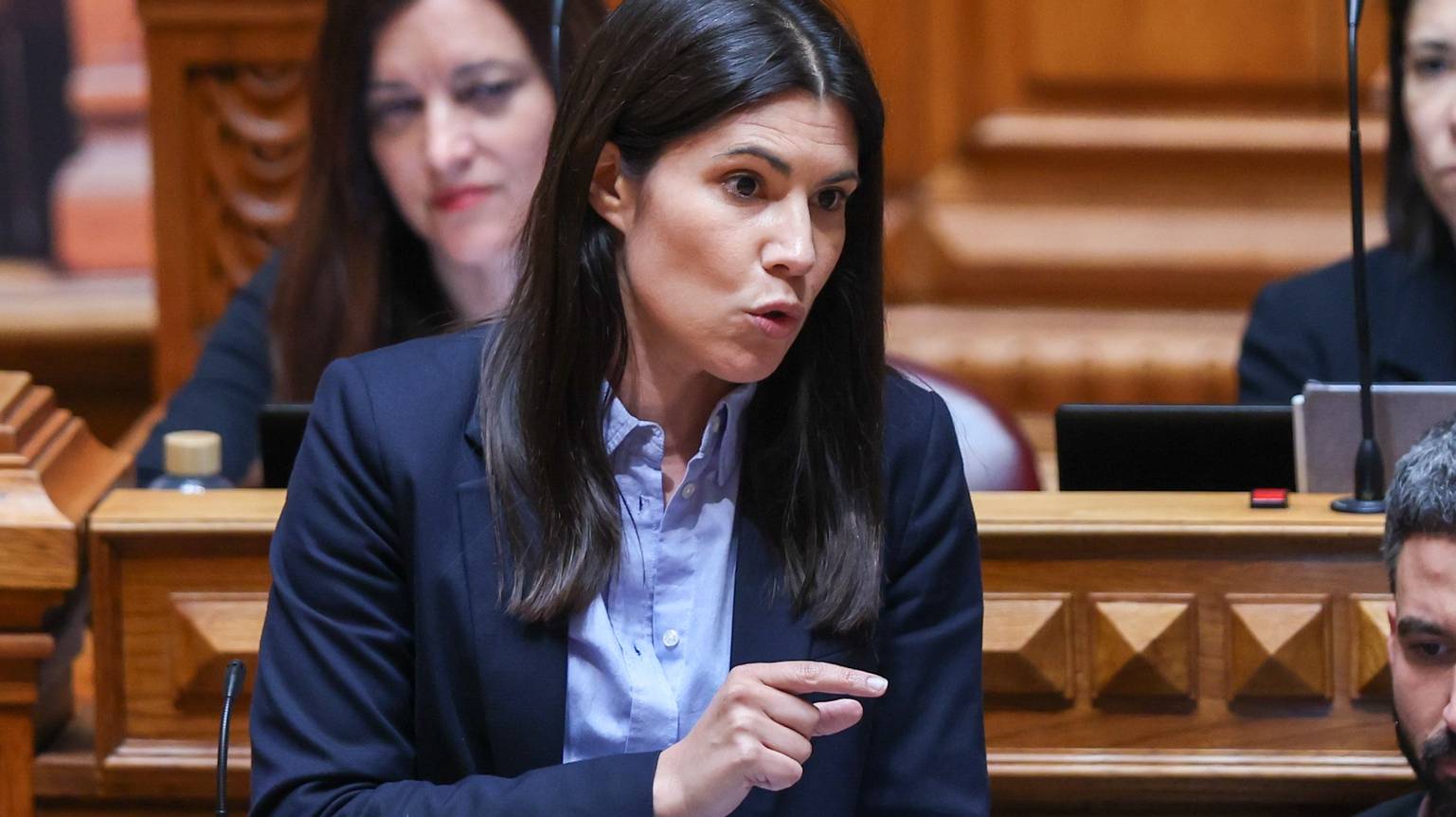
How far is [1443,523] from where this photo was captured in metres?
1.36

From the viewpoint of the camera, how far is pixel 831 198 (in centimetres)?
137

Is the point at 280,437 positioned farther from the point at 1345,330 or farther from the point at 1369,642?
the point at 1345,330

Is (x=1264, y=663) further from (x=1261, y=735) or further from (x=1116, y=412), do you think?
(x=1116, y=412)

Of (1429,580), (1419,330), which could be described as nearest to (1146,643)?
(1429,580)

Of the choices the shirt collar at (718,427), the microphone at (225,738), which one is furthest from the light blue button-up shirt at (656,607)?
A: the microphone at (225,738)

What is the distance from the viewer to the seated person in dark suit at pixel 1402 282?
2.29m

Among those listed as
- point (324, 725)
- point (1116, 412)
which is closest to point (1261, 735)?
point (1116, 412)

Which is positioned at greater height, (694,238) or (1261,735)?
(694,238)

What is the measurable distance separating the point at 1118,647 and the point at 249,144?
70.6 inches

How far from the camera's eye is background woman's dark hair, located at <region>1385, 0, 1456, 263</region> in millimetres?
2412

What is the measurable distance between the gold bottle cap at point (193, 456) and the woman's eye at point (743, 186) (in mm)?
711

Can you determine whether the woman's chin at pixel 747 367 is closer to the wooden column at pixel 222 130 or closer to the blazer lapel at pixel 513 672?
the blazer lapel at pixel 513 672

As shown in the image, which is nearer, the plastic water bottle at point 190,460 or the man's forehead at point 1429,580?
the man's forehead at point 1429,580

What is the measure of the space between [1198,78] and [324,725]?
229 cm
